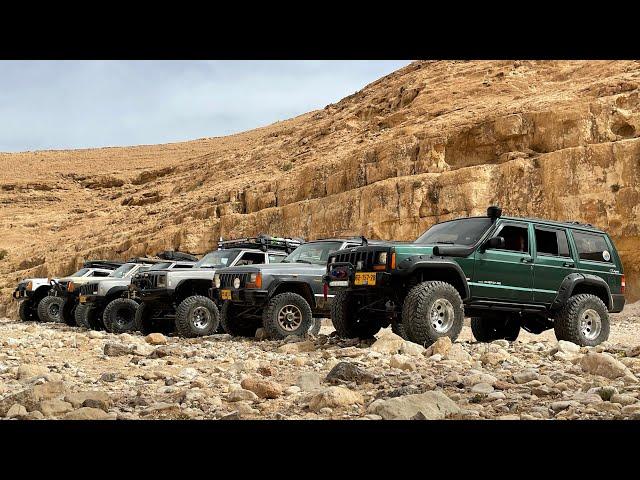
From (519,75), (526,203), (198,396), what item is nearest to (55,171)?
(519,75)

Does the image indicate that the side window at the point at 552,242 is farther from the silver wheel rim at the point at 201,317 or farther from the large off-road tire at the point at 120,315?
the large off-road tire at the point at 120,315

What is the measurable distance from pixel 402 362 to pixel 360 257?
102 inches

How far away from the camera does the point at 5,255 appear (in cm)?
5559

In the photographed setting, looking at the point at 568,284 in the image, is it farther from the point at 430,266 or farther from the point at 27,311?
the point at 27,311

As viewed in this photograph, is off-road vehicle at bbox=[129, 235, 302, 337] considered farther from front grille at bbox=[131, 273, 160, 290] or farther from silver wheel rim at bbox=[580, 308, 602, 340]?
silver wheel rim at bbox=[580, 308, 602, 340]

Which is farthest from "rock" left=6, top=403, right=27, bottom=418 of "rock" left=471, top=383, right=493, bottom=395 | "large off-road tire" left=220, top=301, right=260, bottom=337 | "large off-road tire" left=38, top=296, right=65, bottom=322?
"large off-road tire" left=38, top=296, right=65, bottom=322

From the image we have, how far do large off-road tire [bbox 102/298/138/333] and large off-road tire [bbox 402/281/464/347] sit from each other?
321 inches

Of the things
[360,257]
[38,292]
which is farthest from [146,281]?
[38,292]

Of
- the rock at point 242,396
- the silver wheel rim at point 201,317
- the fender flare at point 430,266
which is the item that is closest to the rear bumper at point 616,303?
the fender flare at point 430,266

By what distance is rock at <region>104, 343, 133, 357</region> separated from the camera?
10398 millimetres

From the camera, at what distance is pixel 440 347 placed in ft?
28.0

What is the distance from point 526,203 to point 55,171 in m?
67.5

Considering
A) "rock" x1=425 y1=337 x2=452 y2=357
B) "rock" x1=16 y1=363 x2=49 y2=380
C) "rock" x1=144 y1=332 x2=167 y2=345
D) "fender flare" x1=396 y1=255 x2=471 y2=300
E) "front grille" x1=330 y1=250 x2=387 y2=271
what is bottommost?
"rock" x1=144 y1=332 x2=167 y2=345
